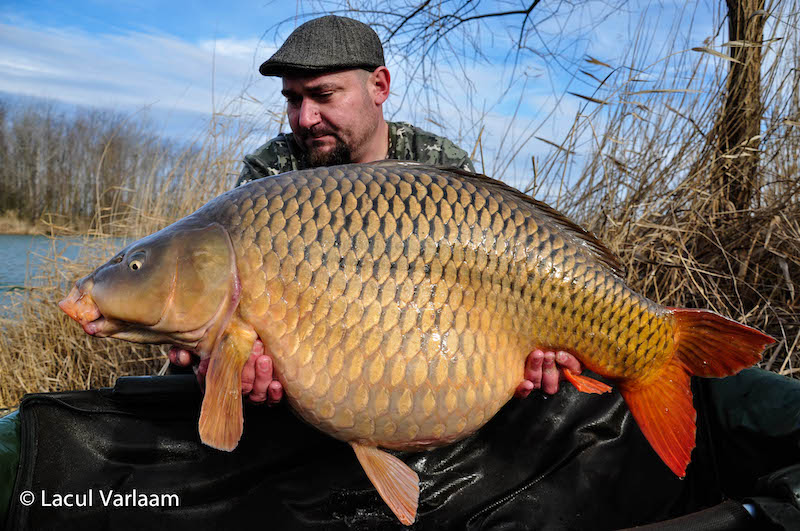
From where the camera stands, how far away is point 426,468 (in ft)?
4.65

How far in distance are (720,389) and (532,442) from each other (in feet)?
1.49

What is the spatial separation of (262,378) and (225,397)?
8cm

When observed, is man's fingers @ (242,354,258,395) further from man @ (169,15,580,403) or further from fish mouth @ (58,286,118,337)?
man @ (169,15,580,403)

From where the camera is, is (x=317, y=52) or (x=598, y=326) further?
(x=317, y=52)

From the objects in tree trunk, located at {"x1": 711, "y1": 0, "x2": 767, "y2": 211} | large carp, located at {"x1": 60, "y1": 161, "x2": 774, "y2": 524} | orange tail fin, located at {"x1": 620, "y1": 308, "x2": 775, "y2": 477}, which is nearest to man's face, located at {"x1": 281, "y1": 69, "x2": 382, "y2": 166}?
large carp, located at {"x1": 60, "y1": 161, "x2": 774, "y2": 524}

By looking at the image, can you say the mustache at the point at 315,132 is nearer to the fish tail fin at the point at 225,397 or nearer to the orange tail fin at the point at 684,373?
the fish tail fin at the point at 225,397

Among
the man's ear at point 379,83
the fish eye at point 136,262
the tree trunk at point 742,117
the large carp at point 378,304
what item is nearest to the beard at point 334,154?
the man's ear at point 379,83

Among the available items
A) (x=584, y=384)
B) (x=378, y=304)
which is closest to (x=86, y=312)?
(x=378, y=304)

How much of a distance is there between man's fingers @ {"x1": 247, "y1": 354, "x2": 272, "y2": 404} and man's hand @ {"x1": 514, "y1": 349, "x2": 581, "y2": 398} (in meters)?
0.49

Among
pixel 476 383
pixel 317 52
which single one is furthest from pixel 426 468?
pixel 317 52

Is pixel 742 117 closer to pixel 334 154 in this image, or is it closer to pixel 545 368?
pixel 334 154

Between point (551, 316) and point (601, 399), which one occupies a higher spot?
point (551, 316)

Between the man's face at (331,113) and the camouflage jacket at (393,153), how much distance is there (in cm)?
11

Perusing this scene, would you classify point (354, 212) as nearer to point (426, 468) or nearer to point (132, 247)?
point (132, 247)
